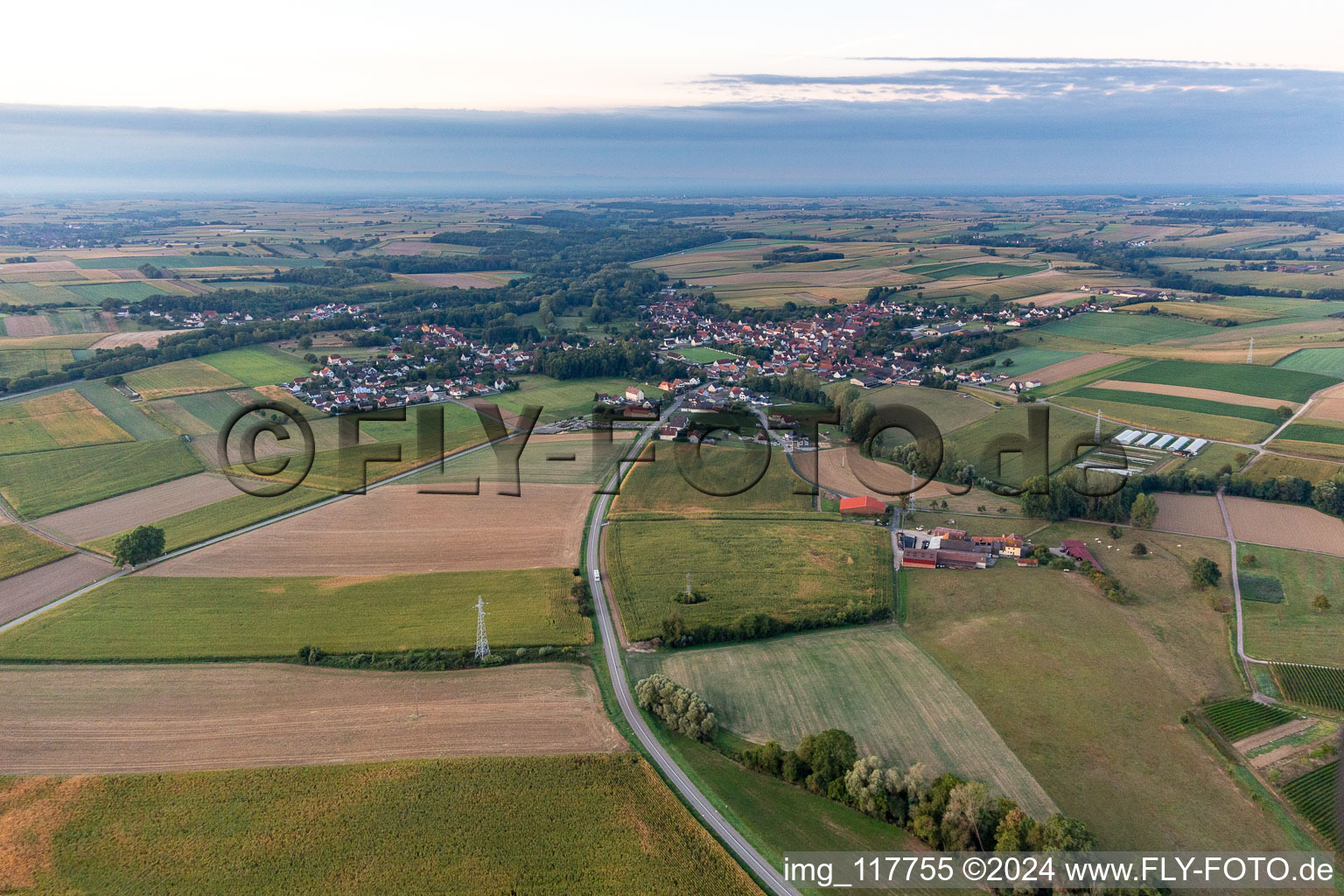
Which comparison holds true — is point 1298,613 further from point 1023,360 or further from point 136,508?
point 136,508

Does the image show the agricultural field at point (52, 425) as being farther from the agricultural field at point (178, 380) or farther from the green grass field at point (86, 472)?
the agricultural field at point (178, 380)

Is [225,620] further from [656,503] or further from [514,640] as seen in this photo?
[656,503]

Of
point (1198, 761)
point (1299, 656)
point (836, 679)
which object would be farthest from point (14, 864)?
point (1299, 656)

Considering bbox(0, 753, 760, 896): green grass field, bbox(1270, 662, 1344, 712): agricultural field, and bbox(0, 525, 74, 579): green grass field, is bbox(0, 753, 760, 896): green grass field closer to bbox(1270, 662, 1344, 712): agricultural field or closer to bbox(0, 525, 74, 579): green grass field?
bbox(0, 525, 74, 579): green grass field

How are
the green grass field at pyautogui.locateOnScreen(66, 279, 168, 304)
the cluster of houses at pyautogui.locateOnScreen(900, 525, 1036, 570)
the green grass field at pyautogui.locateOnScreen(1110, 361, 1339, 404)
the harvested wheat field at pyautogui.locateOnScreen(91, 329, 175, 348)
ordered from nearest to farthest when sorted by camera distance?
the cluster of houses at pyautogui.locateOnScreen(900, 525, 1036, 570) → the green grass field at pyautogui.locateOnScreen(1110, 361, 1339, 404) → the harvested wheat field at pyautogui.locateOnScreen(91, 329, 175, 348) → the green grass field at pyautogui.locateOnScreen(66, 279, 168, 304)

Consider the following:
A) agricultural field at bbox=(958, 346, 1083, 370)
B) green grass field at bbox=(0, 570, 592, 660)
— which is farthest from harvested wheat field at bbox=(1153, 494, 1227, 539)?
green grass field at bbox=(0, 570, 592, 660)
